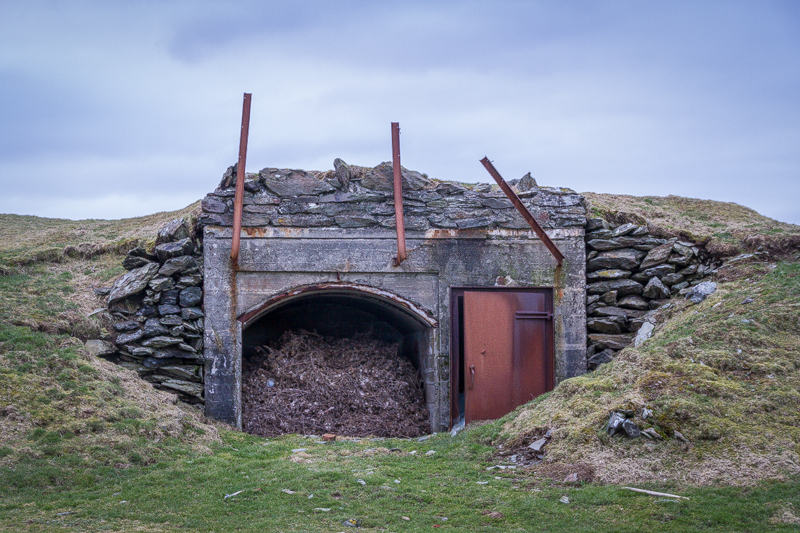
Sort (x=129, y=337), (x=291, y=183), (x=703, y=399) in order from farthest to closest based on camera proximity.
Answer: (x=291, y=183) → (x=129, y=337) → (x=703, y=399)

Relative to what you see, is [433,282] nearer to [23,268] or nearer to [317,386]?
[317,386]

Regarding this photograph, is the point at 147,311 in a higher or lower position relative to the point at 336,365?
higher

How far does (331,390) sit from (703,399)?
5.52 metres

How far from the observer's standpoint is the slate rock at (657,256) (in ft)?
32.3

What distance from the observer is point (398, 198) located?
9.49m

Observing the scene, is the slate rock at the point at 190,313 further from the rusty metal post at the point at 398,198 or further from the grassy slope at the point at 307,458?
the rusty metal post at the point at 398,198

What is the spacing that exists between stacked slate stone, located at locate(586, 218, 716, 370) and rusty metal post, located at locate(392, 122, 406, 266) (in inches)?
116

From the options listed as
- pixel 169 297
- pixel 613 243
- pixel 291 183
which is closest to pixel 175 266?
pixel 169 297

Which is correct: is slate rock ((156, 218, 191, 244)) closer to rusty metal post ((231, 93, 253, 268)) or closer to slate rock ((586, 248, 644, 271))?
rusty metal post ((231, 93, 253, 268))

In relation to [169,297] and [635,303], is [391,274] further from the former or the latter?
[635,303]

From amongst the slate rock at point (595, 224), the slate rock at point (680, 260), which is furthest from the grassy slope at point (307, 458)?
the slate rock at point (595, 224)

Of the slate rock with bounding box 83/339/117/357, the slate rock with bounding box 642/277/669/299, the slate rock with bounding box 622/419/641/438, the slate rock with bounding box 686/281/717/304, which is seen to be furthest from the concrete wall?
the slate rock with bounding box 622/419/641/438

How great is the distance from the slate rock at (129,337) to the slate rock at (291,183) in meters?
2.75

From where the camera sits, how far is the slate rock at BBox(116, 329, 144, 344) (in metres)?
8.98
